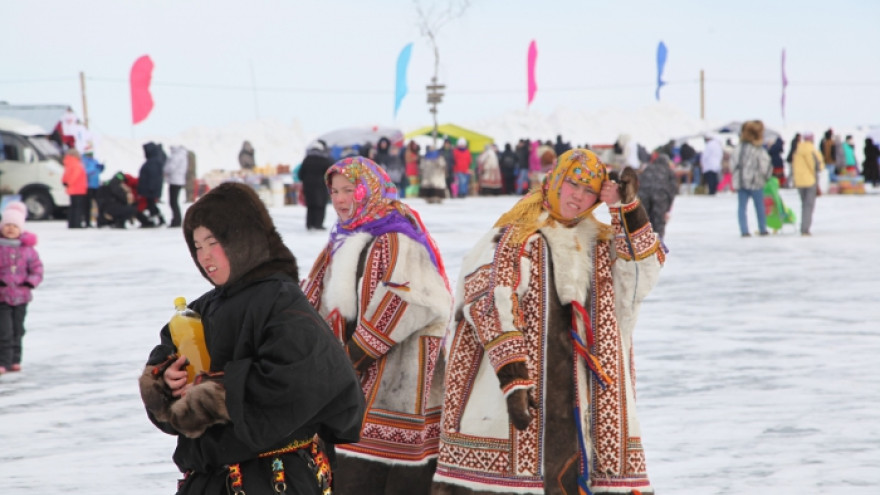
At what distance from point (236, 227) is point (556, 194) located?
1317 millimetres

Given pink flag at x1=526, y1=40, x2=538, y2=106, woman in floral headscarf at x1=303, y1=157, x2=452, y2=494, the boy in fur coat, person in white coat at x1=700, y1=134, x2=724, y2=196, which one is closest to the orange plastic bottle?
the boy in fur coat

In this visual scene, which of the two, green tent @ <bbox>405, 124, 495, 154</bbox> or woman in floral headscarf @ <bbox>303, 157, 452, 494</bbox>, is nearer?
woman in floral headscarf @ <bbox>303, 157, 452, 494</bbox>

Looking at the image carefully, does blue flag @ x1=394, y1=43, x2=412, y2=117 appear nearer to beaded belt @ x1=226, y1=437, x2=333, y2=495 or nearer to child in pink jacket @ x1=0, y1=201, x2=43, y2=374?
child in pink jacket @ x1=0, y1=201, x2=43, y2=374

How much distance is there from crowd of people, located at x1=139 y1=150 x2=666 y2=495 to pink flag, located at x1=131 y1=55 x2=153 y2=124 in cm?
2886

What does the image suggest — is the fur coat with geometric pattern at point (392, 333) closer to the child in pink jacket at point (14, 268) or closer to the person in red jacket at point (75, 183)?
the child in pink jacket at point (14, 268)

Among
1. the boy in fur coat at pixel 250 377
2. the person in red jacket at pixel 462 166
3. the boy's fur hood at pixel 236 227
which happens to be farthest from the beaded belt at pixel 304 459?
the person in red jacket at pixel 462 166

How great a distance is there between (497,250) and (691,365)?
4401 millimetres

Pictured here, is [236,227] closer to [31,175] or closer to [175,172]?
[175,172]

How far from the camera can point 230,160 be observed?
5969 cm

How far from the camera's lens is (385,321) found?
4020 millimetres

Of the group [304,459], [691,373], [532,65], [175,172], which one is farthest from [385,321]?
[532,65]

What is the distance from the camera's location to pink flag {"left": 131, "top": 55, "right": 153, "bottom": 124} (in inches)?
1251

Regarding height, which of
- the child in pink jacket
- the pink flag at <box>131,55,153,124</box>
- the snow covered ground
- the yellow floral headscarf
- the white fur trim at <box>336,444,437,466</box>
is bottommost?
the snow covered ground

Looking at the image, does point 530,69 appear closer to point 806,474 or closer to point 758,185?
point 758,185
